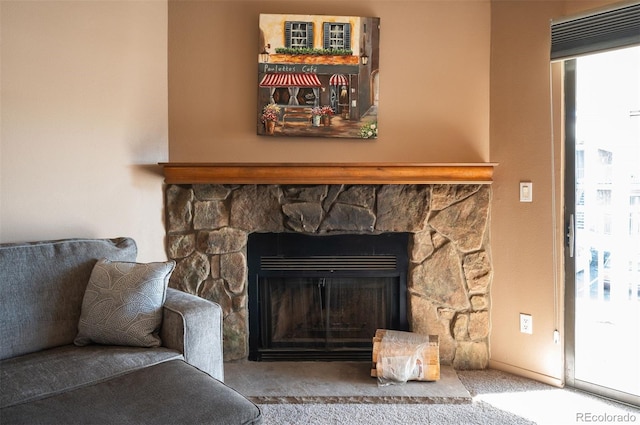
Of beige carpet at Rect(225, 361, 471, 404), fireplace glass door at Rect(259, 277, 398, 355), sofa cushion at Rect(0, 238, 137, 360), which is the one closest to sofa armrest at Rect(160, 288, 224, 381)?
sofa cushion at Rect(0, 238, 137, 360)

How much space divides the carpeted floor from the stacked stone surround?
1.41ft

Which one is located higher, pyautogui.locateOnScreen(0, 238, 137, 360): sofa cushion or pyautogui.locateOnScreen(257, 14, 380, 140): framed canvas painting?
pyautogui.locateOnScreen(257, 14, 380, 140): framed canvas painting

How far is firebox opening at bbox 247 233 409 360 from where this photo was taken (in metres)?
2.90

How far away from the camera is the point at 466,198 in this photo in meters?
2.81

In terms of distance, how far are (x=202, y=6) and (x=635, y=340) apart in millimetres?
3145

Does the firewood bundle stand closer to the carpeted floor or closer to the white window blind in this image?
the carpeted floor

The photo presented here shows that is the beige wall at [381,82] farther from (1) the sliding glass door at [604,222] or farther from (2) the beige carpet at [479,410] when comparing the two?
(2) the beige carpet at [479,410]

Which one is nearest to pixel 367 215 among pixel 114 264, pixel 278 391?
pixel 278 391

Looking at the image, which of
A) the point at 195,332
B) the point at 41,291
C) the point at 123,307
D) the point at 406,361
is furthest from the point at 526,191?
the point at 41,291

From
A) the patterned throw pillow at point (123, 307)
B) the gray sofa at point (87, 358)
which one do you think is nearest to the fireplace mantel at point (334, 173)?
the gray sofa at point (87, 358)

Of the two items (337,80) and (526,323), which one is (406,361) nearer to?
(526,323)

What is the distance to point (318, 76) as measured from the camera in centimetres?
280

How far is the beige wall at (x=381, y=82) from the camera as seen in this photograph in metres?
2.86

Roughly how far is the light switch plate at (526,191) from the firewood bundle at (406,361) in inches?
39.5
